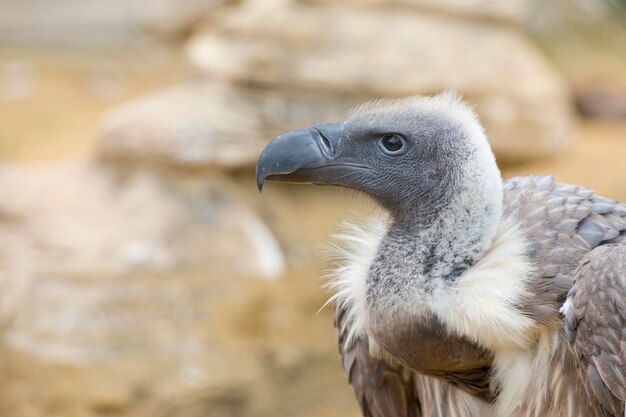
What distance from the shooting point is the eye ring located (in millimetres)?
2789

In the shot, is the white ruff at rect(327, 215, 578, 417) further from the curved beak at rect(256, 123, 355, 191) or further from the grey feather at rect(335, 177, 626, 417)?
the curved beak at rect(256, 123, 355, 191)

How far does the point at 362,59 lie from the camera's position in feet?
20.7

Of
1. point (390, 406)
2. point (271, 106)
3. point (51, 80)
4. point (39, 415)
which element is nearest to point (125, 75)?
point (51, 80)

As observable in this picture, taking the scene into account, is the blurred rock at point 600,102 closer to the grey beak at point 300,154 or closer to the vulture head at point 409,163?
the vulture head at point 409,163

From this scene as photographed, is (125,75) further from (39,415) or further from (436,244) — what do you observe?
(436,244)

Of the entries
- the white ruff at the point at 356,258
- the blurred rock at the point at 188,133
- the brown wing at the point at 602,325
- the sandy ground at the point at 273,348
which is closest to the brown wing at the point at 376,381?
the white ruff at the point at 356,258

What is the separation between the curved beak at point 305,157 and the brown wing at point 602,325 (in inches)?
27.2

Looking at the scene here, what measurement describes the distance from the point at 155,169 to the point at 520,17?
2.75 meters

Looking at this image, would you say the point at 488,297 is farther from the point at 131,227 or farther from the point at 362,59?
the point at 362,59

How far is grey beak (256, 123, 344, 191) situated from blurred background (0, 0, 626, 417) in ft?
10.2

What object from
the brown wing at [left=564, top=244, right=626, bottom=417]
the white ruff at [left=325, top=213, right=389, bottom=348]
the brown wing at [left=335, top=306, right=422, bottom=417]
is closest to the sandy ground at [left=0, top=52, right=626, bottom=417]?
the brown wing at [left=335, top=306, right=422, bottom=417]

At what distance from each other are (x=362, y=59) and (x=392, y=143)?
3597 mm

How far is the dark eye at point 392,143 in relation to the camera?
2791 millimetres

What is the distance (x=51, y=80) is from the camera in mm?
11398
